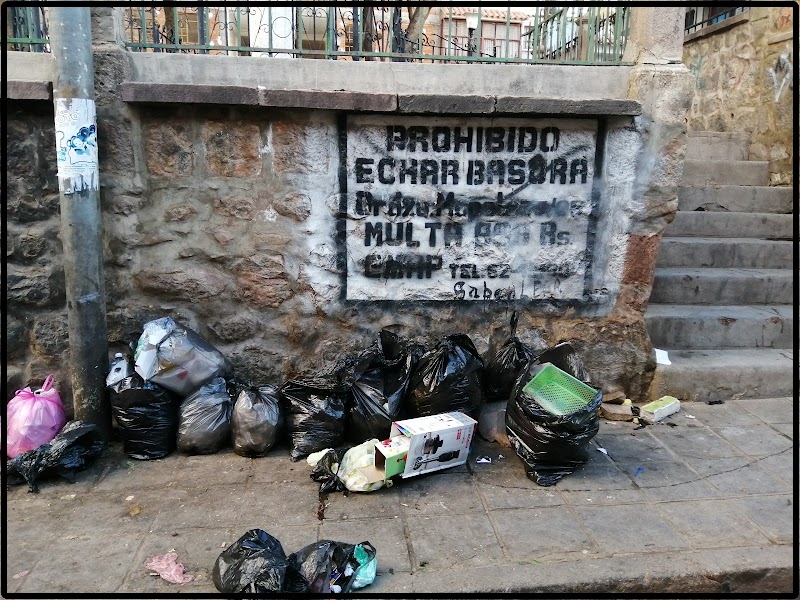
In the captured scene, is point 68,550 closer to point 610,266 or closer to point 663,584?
point 663,584

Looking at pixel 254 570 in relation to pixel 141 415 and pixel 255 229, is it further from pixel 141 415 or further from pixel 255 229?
pixel 255 229

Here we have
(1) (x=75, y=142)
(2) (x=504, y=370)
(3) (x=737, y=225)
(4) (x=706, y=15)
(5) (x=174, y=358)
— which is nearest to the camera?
(1) (x=75, y=142)

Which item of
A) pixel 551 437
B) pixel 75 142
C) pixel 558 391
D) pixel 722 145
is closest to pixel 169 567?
pixel 551 437

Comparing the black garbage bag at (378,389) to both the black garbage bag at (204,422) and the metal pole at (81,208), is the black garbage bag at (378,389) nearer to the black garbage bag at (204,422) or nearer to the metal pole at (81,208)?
the black garbage bag at (204,422)

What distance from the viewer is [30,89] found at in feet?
11.4

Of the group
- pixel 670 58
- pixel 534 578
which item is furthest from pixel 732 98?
pixel 534 578

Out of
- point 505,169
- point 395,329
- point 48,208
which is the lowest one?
point 395,329

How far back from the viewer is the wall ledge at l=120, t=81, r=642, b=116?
3592mm

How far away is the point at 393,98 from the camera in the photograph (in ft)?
12.2

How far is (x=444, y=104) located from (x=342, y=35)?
2.86 feet

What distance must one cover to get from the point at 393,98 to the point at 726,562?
292cm

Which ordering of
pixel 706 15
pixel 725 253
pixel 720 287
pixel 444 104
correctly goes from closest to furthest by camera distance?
pixel 444 104
pixel 720 287
pixel 725 253
pixel 706 15

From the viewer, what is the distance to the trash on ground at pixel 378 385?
3.63 meters

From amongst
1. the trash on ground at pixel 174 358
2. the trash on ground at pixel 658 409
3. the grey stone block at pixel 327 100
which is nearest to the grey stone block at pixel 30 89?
the grey stone block at pixel 327 100
